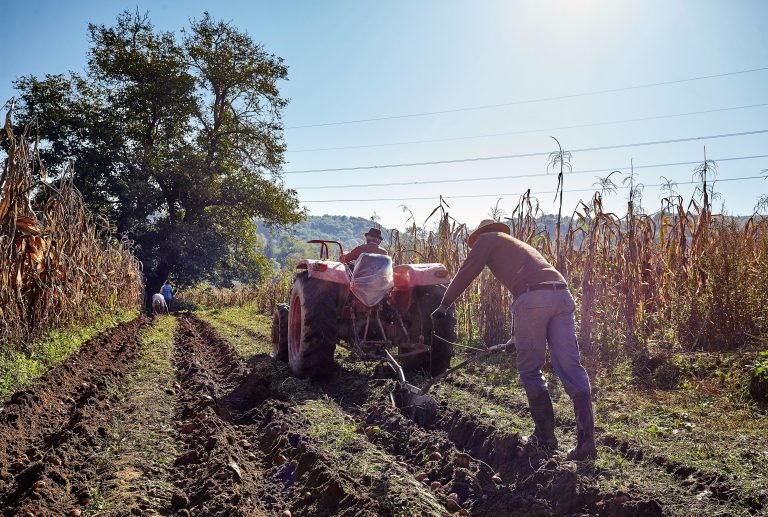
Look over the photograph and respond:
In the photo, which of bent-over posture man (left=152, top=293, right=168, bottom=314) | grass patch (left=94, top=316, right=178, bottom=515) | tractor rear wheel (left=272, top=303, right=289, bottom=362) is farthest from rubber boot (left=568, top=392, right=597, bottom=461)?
bent-over posture man (left=152, top=293, right=168, bottom=314)

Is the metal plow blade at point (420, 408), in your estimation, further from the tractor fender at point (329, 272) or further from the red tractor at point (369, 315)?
the tractor fender at point (329, 272)

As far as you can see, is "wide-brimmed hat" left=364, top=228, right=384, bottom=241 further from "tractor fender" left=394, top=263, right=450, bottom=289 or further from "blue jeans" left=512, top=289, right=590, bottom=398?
"blue jeans" left=512, top=289, right=590, bottom=398

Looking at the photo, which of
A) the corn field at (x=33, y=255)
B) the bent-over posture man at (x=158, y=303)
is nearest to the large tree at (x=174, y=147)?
the bent-over posture man at (x=158, y=303)

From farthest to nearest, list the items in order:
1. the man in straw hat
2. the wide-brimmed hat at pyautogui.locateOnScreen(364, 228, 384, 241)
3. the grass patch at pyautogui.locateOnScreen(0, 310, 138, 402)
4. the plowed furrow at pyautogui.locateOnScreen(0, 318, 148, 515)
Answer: the wide-brimmed hat at pyautogui.locateOnScreen(364, 228, 384, 241) < the grass patch at pyautogui.locateOnScreen(0, 310, 138, 402) < the man in straw hat < the plowed furrow at pyautogui.locateOnScreen(0, 318, 148, 515)

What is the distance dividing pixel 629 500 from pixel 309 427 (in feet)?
8.00

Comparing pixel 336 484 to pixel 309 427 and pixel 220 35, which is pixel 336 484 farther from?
pixel 220 35

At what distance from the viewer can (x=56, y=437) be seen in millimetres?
4195

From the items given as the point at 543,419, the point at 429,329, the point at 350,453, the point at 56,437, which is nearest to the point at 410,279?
the point at 429,329

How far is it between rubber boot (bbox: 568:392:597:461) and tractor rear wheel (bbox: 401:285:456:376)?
8.17 ft

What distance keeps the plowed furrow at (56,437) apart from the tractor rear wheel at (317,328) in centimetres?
194

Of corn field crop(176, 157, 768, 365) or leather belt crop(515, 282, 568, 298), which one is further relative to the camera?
corn field crop(176, 157, 768, 365)

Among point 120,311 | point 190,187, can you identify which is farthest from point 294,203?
point 120,311

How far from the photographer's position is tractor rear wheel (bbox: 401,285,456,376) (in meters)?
6.62

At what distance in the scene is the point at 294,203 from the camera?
101 feet
